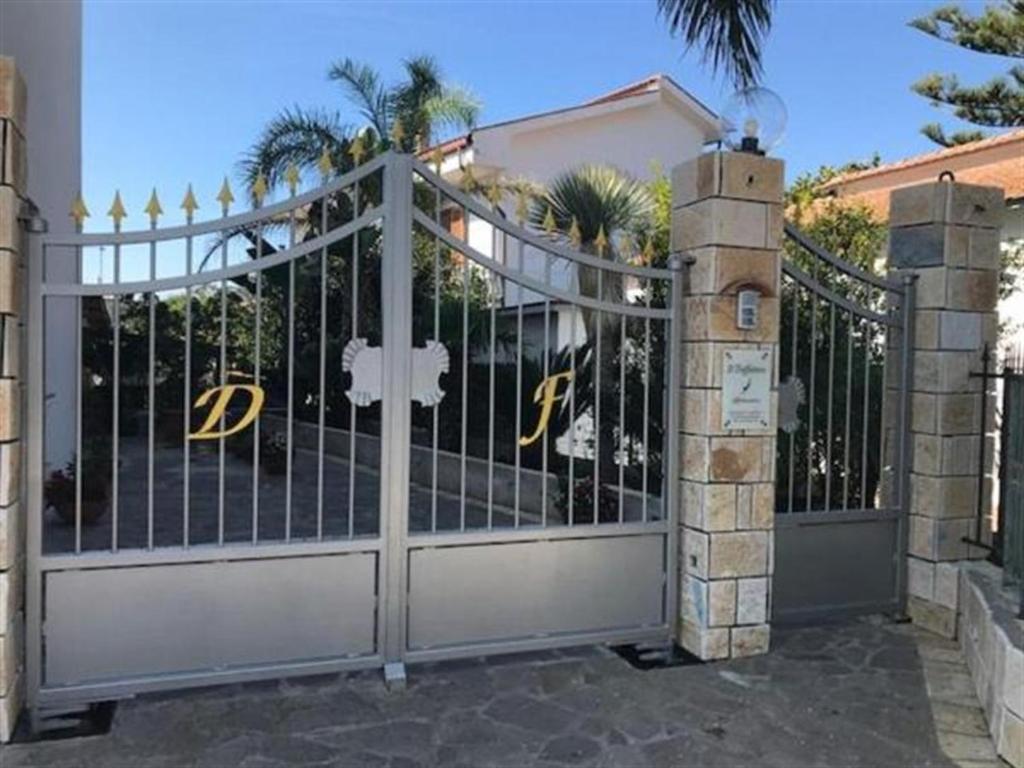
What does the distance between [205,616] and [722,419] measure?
2.82 m

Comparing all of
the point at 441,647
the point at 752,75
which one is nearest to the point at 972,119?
the point at 752,75

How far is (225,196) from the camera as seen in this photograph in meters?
3.91

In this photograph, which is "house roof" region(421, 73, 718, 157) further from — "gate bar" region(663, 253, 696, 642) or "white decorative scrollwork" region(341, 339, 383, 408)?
"white decorative scrollwork" region(341, 339, 383, 408)

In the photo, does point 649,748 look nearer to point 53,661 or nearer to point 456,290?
point 53,661

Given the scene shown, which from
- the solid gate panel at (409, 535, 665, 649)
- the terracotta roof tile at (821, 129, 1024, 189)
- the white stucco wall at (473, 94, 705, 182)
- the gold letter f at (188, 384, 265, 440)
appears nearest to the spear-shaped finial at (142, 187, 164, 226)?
the gold letter f at (188, 384, 265, 440)

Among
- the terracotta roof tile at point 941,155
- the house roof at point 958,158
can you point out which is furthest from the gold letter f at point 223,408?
the terracotta roof tile at point 941,155

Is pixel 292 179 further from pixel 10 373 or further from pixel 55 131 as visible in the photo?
pixel 55 131

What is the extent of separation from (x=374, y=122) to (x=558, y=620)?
11.7 m

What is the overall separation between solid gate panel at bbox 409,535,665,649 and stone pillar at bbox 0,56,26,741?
177cm

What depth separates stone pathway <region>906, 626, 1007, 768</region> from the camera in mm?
3557

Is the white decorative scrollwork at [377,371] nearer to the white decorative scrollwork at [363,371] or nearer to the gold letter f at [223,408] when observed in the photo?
the white decorative scrollwork at [363,371]

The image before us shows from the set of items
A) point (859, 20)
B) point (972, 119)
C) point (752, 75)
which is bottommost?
point (752, 75)

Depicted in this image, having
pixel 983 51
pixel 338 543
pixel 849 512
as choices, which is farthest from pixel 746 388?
pixel 983 51

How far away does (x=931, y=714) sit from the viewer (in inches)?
155
